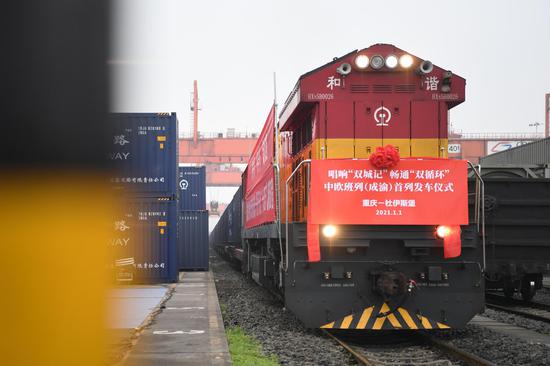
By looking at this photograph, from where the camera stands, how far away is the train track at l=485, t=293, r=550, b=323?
10914mm

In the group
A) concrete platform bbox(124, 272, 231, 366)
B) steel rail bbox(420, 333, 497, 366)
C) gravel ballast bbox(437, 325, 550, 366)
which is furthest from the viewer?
gravel ballast bbox(437, 325, 550, 366)

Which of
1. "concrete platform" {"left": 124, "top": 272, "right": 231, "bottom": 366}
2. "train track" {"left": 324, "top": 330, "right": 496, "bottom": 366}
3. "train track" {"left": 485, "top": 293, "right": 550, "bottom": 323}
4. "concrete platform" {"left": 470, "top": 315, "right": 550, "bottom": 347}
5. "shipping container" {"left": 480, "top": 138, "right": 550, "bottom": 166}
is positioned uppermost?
"shipping container" {"left": 480, "top": 138, "right": 550, "bottom": 166}

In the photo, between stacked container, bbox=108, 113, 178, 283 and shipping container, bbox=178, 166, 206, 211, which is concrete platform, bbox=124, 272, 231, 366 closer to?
stacked container, bbox=108, 113, 178, 283

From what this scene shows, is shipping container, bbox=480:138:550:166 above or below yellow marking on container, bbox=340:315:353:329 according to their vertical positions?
above

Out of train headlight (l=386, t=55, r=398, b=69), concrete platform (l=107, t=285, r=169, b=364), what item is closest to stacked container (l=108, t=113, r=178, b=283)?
concrete platform (l=107, t=285, r=169, b=364)

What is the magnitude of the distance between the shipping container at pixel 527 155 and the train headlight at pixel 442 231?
2125cm

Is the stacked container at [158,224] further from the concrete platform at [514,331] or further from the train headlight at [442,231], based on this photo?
the train headlight at [442,231]

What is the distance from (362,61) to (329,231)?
2.28m

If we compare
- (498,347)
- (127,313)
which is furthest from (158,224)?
(498,347)

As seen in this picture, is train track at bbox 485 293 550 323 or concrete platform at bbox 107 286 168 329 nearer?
concrete platform at bbox 107 286 168 329

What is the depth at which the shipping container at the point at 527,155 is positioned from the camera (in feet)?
89.1

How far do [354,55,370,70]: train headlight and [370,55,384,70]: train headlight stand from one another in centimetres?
7

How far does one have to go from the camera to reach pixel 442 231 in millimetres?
7762

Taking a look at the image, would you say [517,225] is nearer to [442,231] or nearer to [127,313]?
[442,231]
